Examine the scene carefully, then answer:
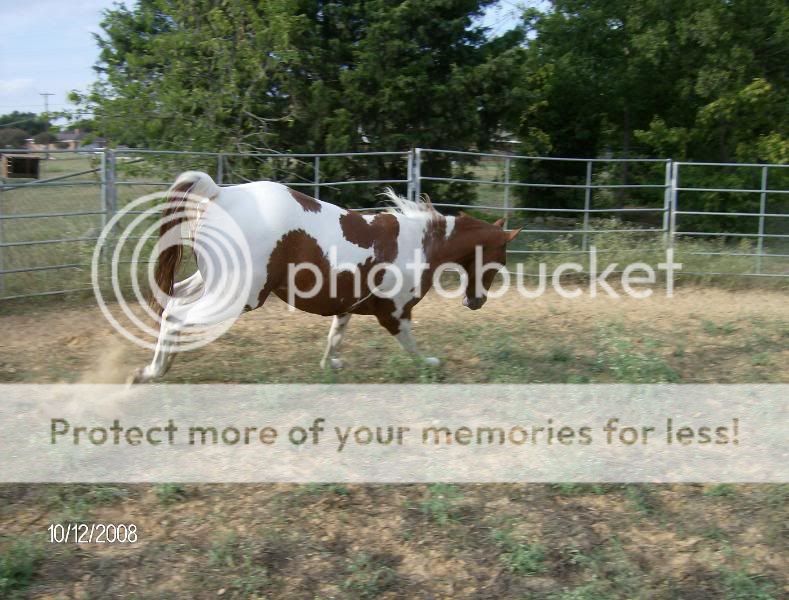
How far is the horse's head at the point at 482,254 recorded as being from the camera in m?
5.54

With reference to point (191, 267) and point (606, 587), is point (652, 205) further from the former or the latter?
point (606, 587)

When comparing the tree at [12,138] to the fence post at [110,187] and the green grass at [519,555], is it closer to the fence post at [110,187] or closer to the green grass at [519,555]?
the fence post at [110,187]

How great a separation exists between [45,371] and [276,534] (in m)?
2.76

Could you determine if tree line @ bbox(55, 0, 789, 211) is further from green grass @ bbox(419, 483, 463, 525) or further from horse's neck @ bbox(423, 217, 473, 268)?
green grass @ bbox(419, 483, 463, 525)

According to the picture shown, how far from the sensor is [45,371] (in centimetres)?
511

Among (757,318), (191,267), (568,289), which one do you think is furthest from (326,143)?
(757,318)

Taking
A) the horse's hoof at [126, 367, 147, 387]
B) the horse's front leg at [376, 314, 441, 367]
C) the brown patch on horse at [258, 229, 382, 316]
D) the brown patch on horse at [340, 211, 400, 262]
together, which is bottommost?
the horse's hoof at [126, 367, 147, 387]

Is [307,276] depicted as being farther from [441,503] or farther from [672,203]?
[672,203]

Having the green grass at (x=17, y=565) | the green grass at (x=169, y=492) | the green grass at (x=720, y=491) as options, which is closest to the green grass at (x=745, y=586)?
the green grass at (x=720, y=491)

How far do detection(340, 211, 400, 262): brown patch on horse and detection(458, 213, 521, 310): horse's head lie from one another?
678mm

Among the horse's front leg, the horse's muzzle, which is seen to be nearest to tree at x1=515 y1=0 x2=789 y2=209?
the horse's muzzle

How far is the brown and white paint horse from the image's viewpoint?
4.50 metres

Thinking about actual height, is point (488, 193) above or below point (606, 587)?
above
